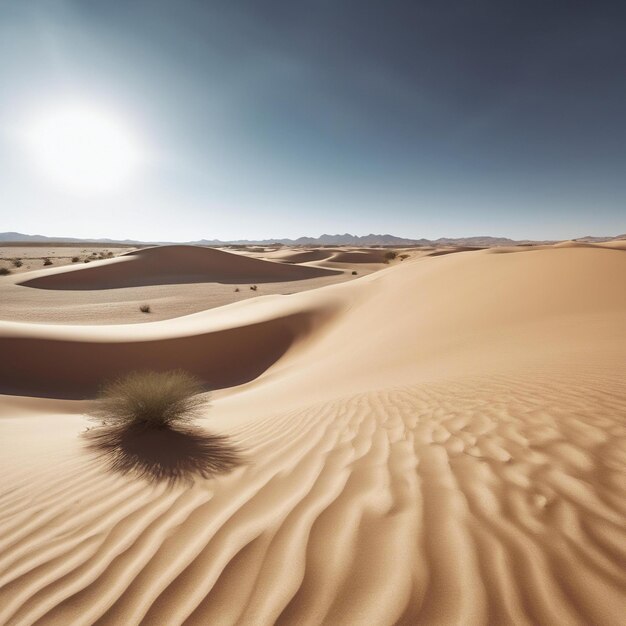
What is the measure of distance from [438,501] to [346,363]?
6.17 meters

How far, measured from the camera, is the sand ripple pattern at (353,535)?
1495 mm

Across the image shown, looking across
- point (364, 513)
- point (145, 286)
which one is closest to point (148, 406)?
point (364, 513)

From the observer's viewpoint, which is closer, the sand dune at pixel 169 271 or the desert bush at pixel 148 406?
the desert bush at pixel 148 406

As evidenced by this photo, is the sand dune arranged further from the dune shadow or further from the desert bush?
the dune shadow

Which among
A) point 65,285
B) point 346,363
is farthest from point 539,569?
point 65,285

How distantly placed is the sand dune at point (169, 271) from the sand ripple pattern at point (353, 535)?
30120mm

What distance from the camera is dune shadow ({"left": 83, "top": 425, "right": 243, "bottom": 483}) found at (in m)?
3.00

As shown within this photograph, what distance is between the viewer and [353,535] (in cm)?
186

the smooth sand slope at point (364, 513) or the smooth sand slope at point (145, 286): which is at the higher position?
the smooth sand slope at point (364, 513)

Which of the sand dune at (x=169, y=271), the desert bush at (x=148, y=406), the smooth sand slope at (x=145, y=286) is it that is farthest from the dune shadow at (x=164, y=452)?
the sand dune at (x=169, y=271)

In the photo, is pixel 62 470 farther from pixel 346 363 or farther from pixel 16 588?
pixel 346 363

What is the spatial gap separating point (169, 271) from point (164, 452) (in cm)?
3707

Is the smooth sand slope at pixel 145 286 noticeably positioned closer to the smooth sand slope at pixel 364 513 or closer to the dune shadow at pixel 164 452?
the smooth sand slope at pixel 364 513

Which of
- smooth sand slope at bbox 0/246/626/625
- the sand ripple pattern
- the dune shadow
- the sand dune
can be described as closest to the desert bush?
the dune shadow
